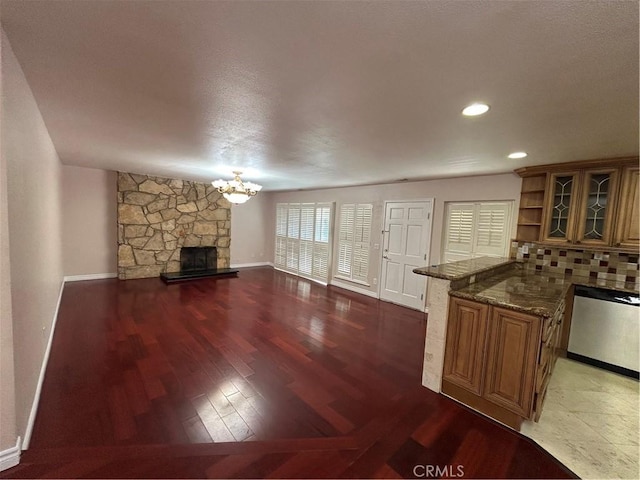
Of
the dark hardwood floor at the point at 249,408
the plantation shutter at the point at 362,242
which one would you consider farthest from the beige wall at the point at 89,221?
the plantation shutter at the point at 362,242

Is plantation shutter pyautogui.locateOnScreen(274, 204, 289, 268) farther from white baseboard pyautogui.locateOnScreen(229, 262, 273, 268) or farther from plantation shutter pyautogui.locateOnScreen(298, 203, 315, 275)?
plantation shutter pyautogui.locateOnScreen(298, 203, 315, 275)

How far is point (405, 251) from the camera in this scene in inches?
199

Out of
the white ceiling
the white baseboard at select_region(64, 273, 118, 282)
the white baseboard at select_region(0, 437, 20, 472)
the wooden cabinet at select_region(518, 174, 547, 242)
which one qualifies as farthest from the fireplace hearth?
the wooden cabinet at select_region(518, 174, 547, 242)

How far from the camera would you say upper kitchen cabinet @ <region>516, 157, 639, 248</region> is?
295cm

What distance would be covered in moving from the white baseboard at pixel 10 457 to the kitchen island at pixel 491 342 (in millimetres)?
2796

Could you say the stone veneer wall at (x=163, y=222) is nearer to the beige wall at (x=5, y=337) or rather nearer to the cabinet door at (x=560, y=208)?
the beige wall at (x=5, y=337)

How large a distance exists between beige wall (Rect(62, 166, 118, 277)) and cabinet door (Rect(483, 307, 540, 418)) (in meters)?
7.10

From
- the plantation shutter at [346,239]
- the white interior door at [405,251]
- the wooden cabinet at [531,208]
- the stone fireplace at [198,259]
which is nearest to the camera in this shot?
the wooden cabinet at [531,208]

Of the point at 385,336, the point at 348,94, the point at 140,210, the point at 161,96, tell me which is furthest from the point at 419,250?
the point at 140,210

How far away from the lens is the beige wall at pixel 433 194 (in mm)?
3963

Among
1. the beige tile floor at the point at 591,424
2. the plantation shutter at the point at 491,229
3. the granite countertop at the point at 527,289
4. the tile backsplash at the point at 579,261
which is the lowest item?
the beige tile floor at the point at 591,424

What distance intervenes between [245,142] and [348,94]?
4.93ft

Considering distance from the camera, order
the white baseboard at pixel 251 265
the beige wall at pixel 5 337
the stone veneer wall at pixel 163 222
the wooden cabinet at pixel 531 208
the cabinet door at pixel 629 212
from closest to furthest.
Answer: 1. the beige wall at pixel 5 337
2. the cabinet door at pixel 629 212
3. the wooden cabinet at pixel 531 208
4. the stone veneer wall at pixel 163 222
5. the white baseboard at pixel 251 265

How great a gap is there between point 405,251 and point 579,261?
2366mm
